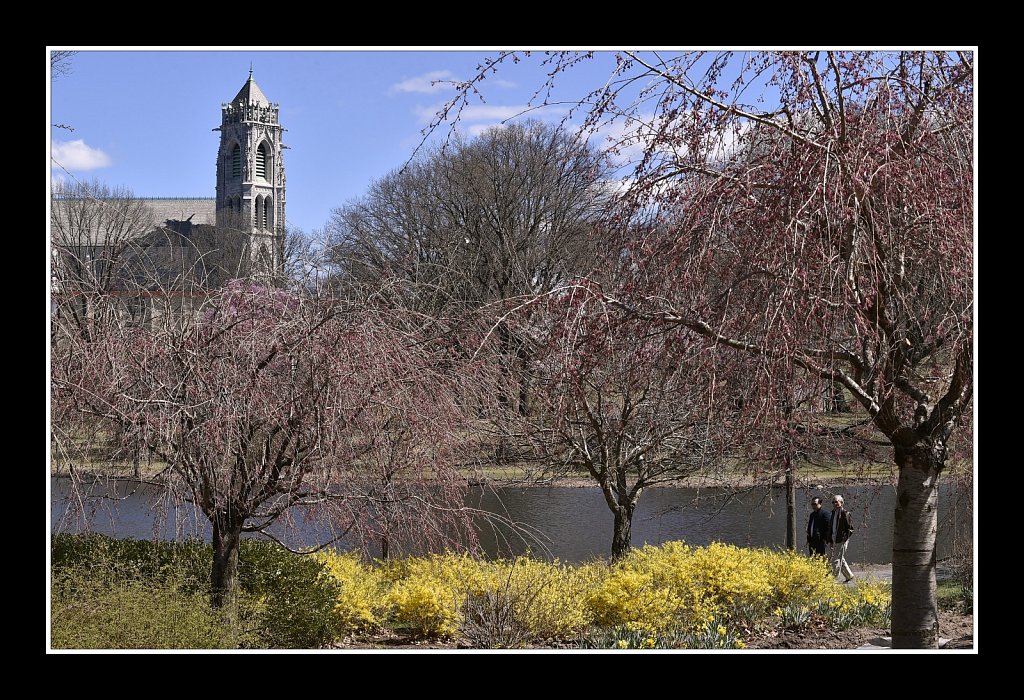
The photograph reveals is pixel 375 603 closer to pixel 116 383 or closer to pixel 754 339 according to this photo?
pixel 116 383

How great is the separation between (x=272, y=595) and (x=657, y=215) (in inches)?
197

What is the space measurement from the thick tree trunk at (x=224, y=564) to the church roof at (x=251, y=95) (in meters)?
69.3

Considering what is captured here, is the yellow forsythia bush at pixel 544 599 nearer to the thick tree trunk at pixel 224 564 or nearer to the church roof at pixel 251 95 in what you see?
the thick tree trunk at pixel 224 564

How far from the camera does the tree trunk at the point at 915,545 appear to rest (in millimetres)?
5098

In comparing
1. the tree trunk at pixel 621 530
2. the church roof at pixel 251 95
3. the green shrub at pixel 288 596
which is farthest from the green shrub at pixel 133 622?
the church roof at pixel 251 95

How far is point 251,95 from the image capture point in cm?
7512

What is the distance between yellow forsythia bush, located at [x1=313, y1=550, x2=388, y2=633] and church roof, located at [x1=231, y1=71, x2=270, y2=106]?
67.6 meters

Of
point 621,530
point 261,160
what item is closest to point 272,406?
point 621,530

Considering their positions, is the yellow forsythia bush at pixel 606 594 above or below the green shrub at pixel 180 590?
below

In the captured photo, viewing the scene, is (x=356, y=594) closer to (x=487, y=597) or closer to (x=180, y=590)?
(x=487, y=597)

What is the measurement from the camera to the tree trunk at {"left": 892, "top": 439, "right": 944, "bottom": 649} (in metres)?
5.10

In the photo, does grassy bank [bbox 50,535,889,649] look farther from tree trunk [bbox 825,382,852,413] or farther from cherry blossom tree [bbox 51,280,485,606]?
tree trunk [bbox 825,382,852,413]

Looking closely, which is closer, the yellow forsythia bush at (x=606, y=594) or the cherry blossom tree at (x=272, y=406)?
the cherry blossom tree at (x=272, y=406)

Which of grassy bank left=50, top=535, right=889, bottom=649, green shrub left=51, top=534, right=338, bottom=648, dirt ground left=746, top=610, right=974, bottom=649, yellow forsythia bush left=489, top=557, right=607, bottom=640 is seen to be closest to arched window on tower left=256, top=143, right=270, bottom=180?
green shrub left=51, top=534, right=338, bottom=648
